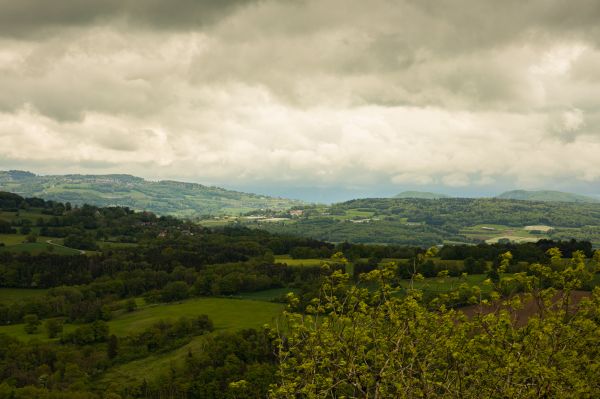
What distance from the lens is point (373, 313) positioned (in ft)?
72.6

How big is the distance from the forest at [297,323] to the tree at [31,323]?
1.27 ft

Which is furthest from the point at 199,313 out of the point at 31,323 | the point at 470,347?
the point at 470,347

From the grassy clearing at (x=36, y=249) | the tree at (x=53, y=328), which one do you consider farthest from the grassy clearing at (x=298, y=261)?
the grassy clearing at (x=36, y=249)

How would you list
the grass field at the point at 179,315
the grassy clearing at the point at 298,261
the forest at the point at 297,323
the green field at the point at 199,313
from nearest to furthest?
the forest at the point at 297,323
the grass field at the point at 179,315
the green field at the point at 199,313
the grassy clearing at the point at 298,261

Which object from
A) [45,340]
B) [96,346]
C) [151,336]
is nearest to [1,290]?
[45,340]

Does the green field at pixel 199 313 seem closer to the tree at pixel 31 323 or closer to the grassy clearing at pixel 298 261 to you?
the tree at pixel 31 323

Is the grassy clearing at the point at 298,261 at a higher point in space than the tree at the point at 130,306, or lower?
higher

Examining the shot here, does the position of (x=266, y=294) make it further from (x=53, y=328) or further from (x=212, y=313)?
(x=53, y=328)

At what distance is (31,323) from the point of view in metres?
122

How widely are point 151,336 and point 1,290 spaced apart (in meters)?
72.0

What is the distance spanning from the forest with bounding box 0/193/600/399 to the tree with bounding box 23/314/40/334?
39 cm

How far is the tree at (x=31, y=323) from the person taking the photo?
121 m

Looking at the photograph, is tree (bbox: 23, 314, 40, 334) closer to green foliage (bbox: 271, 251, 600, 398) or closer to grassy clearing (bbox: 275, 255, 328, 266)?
grassy clearing (bbox: 275, 255, 328, 266)

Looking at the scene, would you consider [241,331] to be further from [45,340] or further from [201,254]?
[201,254]
